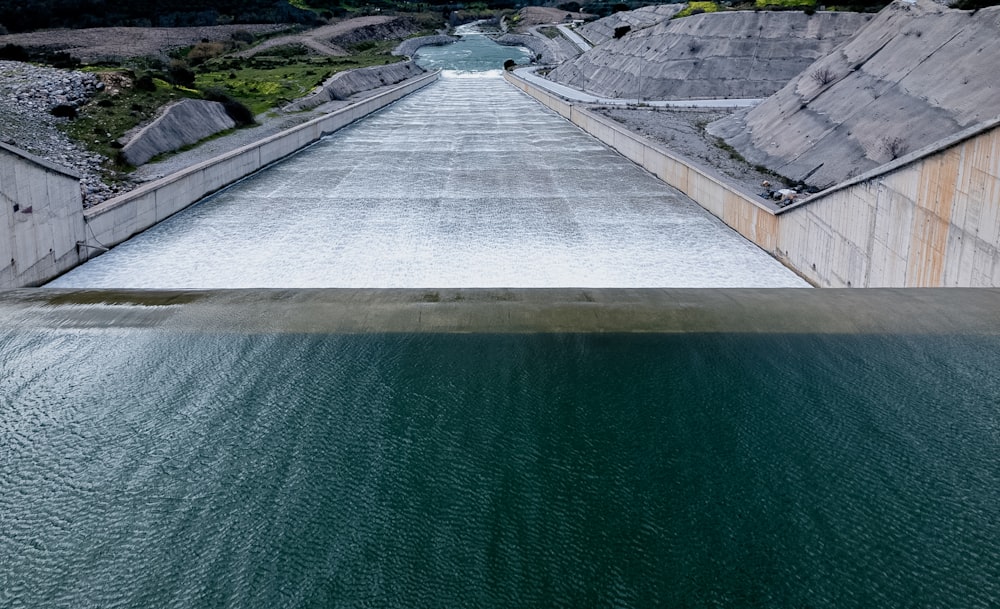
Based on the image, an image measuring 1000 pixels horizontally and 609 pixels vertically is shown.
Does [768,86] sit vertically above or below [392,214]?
above

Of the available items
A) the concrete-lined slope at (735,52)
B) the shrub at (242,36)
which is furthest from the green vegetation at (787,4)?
the shrub at (242,36)

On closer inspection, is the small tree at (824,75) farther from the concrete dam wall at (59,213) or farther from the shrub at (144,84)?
the shrub at (144,84)

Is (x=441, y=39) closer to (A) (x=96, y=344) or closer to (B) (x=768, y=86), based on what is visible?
(B) (x=768, y=86)

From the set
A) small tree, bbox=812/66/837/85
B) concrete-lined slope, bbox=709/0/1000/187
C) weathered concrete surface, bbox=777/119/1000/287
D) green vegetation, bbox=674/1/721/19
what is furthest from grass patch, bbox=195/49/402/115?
weathered concrete surface, bbox=777/119/1000/287

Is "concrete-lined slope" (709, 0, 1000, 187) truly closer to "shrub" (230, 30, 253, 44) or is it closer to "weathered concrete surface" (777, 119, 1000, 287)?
"weathered concrete surface" (777, 119, 1000, 287)

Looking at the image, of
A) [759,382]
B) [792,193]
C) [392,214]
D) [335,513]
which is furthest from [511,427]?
[792,193]

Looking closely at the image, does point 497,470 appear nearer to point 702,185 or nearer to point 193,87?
point 702,185
